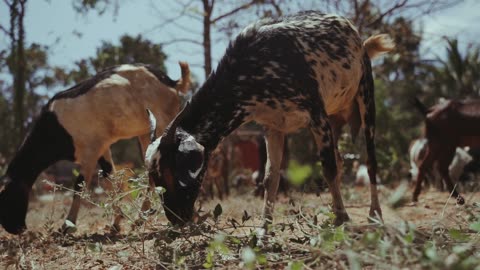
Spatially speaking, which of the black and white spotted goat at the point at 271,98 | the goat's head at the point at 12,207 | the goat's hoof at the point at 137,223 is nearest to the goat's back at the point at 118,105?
the goat's head at the point at 12,207

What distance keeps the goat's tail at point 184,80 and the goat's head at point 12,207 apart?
242 centimetres

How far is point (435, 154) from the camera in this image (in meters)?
9.38

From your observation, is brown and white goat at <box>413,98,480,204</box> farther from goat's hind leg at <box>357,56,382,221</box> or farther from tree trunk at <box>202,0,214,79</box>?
tree trunk at <box>202,0,214,79</box>

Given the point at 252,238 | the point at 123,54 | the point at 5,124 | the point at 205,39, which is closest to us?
the point at 252,238

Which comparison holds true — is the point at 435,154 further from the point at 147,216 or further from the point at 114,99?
the point at 147,216

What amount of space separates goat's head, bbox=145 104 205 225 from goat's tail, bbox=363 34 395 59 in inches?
135

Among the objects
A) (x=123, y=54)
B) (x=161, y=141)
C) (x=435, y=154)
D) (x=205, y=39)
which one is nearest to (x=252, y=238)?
(x=161, y=141)

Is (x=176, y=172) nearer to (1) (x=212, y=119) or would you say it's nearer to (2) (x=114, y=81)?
(1) (x=212, y=119)

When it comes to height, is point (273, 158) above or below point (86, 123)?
below

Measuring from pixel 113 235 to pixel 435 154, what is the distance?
597 centimetres

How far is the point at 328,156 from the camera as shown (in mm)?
4926

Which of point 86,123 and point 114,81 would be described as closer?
point 86,123

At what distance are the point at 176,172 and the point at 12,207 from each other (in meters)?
3.42

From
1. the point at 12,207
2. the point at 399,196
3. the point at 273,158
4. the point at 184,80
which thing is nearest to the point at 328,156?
the point at 273,158
